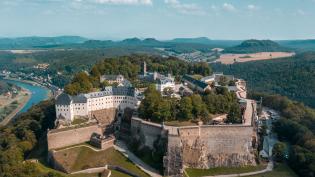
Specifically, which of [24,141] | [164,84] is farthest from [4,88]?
[164,84]

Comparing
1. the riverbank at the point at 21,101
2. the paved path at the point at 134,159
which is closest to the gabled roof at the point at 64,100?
the paved path at the point at 134,159

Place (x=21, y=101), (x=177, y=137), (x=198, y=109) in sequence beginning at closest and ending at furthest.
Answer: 1. (x=177, y=137)
2. (x=198, y=109)
3. (x=21, y=101)

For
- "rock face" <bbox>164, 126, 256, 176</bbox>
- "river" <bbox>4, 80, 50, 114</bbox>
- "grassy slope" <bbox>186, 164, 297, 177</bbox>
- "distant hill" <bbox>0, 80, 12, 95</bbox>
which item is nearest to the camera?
"grassy slope" <bbox>186, 164, 297, 177</bbox>

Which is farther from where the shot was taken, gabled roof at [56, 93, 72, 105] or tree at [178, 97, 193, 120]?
gabled roof at [56, 93, 72, 105]

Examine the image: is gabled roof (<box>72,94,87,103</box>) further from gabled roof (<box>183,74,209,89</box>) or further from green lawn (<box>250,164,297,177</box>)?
green lawn (<box>250,164,297,177</box>)

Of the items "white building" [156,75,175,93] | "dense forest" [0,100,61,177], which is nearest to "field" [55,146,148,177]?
"dense forest" [0,100,61,177]

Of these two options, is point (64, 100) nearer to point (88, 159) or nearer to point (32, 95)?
point (88, 159)

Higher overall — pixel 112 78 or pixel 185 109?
pixel 112 78
